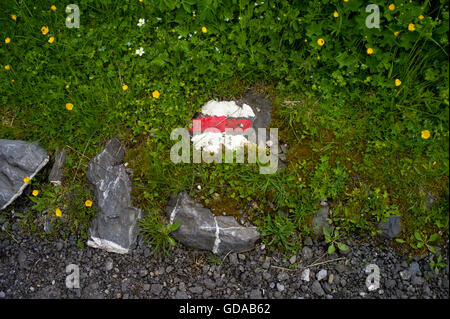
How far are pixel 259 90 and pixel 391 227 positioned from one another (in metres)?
1.74

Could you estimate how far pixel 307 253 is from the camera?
9.52 ft

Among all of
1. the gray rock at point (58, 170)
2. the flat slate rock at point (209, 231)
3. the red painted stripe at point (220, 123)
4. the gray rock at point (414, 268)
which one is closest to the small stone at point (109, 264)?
the flat slate rock at point (209, 231)

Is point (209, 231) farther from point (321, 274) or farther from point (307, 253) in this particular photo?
point (321, 274)

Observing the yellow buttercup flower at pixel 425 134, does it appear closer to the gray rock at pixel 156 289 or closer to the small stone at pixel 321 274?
the small stone at pixel 321 274

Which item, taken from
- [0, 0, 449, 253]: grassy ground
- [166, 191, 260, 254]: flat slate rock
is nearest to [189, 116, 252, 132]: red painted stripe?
[0, 0, 449, 253]: grassy ground

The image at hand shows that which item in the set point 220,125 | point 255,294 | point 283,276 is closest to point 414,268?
point 283,276

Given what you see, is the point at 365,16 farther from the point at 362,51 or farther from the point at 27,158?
the point at 27,158

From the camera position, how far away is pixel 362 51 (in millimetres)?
3223

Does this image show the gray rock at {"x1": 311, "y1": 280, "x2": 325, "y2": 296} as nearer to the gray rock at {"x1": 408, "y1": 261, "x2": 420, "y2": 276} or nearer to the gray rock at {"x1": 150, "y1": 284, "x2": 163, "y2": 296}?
the gray rock at {"x1": 408, "y1": 261, "x2": 420, "y2": 276}

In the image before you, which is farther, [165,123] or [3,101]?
[3,101]

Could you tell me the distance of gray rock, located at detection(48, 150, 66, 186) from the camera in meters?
3.26

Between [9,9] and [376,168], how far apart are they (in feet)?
13.6
